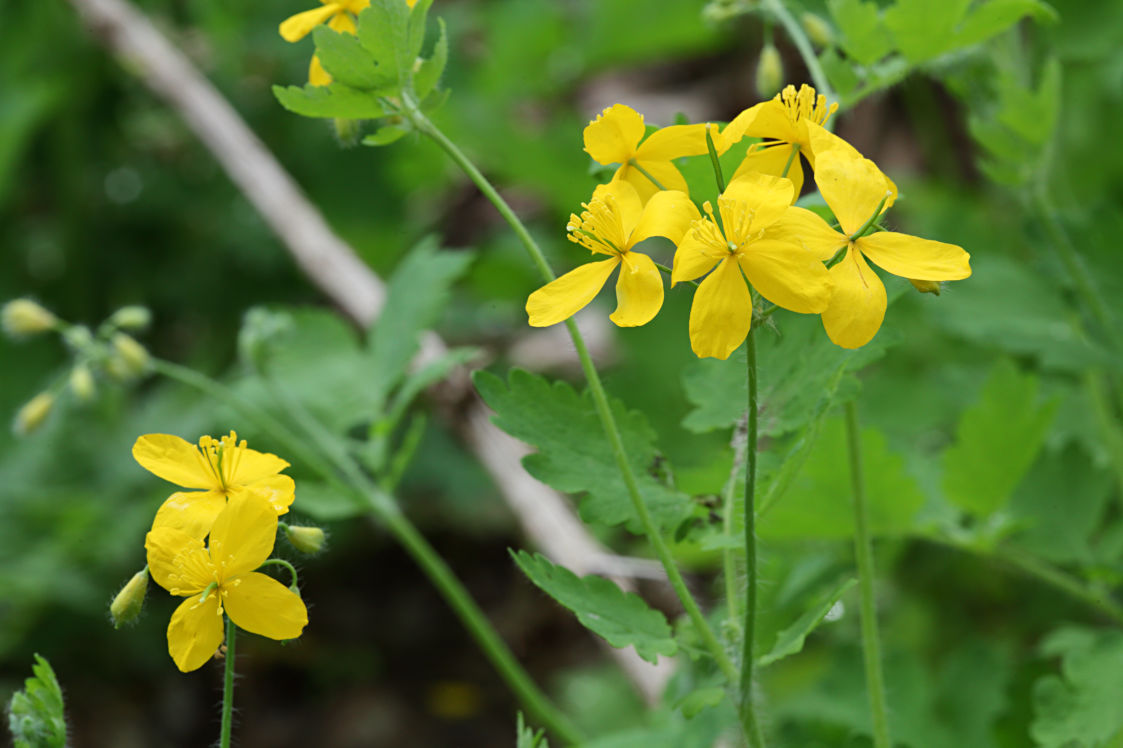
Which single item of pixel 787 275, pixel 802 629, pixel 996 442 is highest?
pixel 787 275

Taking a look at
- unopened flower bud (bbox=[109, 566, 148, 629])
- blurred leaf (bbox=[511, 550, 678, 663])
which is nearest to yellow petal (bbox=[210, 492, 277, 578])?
unopened flower bud (bbox=[109, 566, 148, 629])

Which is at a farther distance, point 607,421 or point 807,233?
point 607,421

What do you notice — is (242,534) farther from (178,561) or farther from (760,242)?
(760,242)

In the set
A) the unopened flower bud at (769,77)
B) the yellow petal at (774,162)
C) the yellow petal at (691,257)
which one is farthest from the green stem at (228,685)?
the unopened flower bud at (769,77)

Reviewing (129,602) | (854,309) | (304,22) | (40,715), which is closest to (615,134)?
(854,309)

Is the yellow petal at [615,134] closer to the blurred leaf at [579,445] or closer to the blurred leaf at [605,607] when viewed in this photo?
the blurred leaf at [579,445]

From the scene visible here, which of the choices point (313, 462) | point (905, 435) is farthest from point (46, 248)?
point (905, 435)

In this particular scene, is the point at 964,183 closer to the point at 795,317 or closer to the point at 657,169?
the point at 795,317

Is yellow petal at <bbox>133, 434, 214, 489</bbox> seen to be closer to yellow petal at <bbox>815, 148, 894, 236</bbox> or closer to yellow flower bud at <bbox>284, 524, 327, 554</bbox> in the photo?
yellow flower bud at <bbox>284, 524, 327, 554</bbox>
